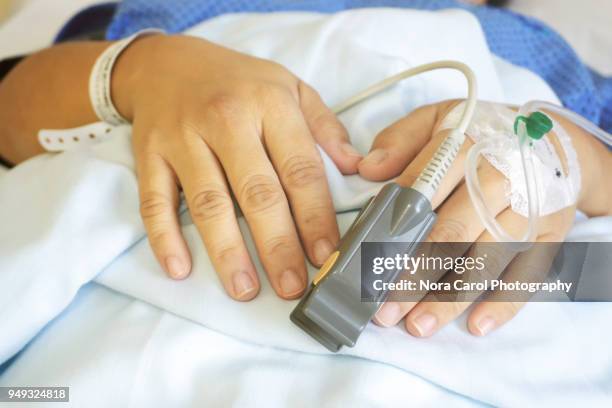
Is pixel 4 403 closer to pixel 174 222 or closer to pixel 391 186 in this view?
pixel 174 222

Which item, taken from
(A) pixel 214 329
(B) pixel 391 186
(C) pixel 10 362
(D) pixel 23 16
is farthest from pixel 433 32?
(D) pixel 23 16

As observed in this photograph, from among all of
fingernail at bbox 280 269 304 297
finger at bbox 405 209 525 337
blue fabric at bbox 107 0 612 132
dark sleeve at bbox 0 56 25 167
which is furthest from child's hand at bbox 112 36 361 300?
dark sleeve at bbox 0 56 25 167

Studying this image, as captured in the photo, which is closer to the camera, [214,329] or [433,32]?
[214,329]

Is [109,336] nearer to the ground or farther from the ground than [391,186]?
nearer to the ground

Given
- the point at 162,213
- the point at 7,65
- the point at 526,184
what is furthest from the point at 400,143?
the point at 7,65

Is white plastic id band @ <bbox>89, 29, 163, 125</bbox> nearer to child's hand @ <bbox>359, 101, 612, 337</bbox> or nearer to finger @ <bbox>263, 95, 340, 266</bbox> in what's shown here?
finger @ <bbox>263, 95, 340, 266</bbox>

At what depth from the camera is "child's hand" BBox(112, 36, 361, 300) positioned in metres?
0.55

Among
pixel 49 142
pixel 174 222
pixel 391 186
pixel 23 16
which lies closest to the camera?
pixel 391 186

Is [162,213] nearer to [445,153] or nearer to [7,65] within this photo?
[445,153]

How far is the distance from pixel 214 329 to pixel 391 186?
0.71 feet

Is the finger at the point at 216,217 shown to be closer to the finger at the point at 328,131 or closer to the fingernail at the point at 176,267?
the fingernail at the point at 176,267

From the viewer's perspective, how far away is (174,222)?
0.60 meters

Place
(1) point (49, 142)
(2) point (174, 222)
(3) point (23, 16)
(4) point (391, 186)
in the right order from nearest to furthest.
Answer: (4) point (391, 186) → (2) point (174, 222) → (1) point (49, 142) → (3) point (23, 16)

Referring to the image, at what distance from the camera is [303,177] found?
58 centimetres
